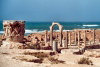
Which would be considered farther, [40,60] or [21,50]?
[21,50]

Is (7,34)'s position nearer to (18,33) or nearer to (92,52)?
(18,33)

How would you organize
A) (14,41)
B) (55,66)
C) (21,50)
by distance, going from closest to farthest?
(55,66) < (21,50) < (14,41)

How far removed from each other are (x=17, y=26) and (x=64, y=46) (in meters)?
5.54

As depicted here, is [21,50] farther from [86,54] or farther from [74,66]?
[74,66]

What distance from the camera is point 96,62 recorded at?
2000cm

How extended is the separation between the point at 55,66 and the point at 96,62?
5.03 m

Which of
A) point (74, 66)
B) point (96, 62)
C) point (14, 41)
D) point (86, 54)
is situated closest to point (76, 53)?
point (86, 54)

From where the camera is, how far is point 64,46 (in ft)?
93.6

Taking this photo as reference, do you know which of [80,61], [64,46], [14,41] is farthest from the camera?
[64,46]

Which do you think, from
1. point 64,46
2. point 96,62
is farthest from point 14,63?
point 64,46

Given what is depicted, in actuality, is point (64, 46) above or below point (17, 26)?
below

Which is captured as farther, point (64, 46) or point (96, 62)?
point (64, 46)

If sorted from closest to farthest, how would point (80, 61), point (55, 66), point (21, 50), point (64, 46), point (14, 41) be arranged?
point (55, 66) → point (80, 61) → point (21, 50) → point (14, 41) → point (64, 46)

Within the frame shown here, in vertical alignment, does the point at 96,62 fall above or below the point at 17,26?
below
